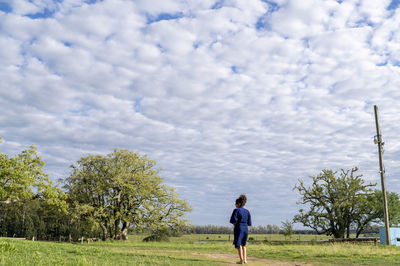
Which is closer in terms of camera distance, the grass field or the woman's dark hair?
the grass field

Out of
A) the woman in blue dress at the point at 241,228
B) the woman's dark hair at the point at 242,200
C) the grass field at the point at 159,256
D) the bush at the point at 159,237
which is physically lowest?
the bush at the point at 159,237

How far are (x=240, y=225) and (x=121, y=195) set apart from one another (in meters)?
31.3

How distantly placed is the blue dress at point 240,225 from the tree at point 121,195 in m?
29.2

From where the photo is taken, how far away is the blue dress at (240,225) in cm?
1155

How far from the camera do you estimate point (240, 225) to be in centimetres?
1168

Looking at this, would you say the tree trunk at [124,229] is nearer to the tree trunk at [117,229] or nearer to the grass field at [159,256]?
the tree trunk at [117,229]

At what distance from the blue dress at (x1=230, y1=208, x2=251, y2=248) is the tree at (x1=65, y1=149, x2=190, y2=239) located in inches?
1151

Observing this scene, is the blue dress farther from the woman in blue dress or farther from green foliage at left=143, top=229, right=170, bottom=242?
green foliage at left=143, top=229, right=170, bottom=242

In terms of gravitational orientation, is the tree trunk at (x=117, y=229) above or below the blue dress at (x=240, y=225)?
below

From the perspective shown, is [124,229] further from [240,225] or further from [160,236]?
[240,225]

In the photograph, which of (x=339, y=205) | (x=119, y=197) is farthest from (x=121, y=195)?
(x=339, y=205)

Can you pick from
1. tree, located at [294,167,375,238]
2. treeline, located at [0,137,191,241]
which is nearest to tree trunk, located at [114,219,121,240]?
treeline, located at [0,137,191,241]

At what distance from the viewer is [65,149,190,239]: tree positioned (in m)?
40.0

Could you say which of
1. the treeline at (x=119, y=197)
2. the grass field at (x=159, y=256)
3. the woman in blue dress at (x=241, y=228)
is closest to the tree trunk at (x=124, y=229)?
the treeline at (x=119, y=197)
